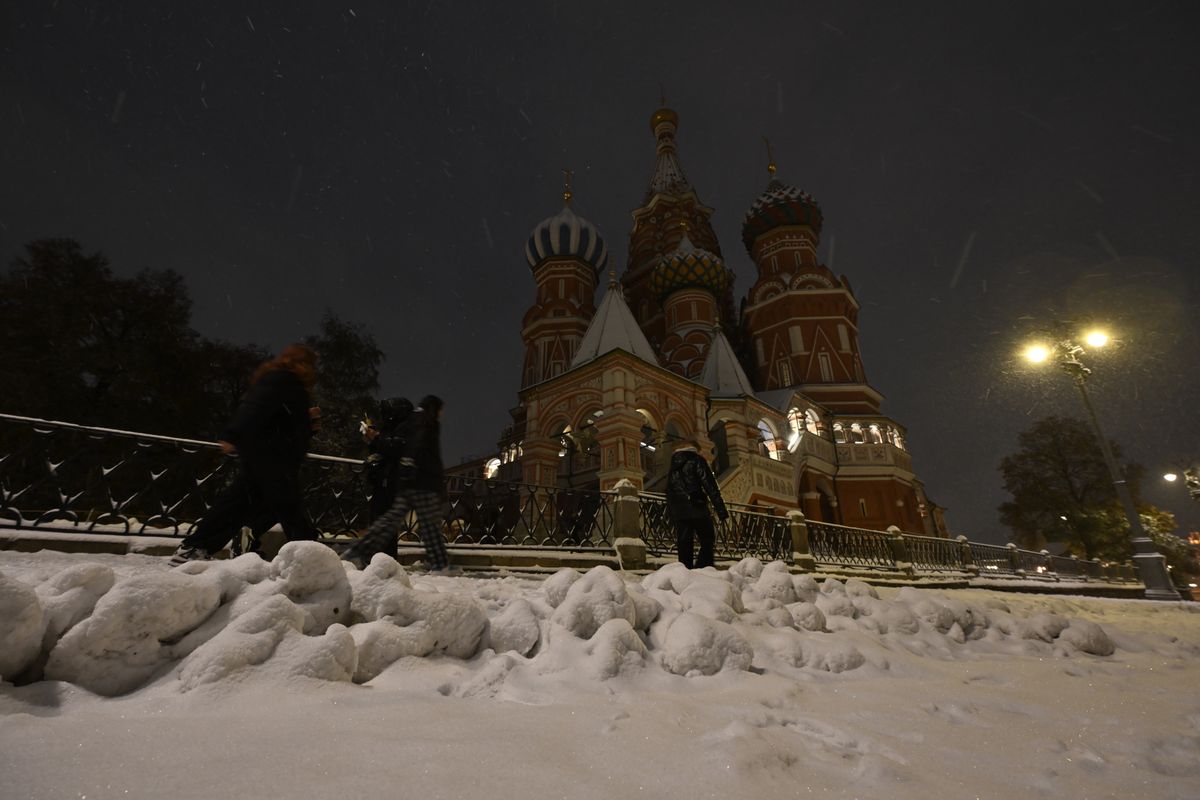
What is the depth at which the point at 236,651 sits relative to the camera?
1892 mm

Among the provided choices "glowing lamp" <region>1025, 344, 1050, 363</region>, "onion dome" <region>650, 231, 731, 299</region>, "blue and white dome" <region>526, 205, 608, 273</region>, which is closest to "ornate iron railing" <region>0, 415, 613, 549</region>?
"glowing lamp" <region>1025, 344, 1050, 363</region>

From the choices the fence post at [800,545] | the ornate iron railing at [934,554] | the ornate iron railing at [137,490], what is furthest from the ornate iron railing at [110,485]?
the ornate iron railing at [934,554]

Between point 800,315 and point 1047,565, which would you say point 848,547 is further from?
point 800,315

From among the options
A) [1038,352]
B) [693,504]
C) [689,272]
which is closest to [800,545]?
[693,504]

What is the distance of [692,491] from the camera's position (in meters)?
6.93

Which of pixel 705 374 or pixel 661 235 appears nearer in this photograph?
pixel 705 374

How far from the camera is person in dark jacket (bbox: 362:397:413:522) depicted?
535cm

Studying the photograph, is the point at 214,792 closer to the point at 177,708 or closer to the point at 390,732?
the point at 390,732

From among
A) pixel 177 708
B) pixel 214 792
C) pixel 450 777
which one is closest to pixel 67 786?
pixel 214 792

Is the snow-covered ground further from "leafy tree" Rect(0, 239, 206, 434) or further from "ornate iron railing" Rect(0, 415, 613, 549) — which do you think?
"leafy tree" Rect(0, 239, 206, 434)

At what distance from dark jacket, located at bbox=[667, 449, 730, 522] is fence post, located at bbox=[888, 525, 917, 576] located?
1031cm

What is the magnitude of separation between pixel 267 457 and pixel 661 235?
35.3 meters

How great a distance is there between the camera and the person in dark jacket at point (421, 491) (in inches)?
187

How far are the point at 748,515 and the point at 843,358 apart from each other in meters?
20.2
